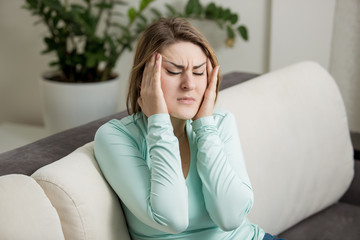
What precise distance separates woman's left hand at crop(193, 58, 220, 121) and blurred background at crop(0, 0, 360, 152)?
177 centimetres

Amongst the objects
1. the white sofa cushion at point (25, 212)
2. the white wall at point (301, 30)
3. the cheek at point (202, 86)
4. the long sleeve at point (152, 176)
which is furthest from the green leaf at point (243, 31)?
the white sofa cushion at point (25, 212)

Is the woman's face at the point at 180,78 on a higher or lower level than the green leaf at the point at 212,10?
higher

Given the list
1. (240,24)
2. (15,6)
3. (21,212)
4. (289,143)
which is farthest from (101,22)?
(21,212)

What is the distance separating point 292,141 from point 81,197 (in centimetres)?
92

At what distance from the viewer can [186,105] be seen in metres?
1.29

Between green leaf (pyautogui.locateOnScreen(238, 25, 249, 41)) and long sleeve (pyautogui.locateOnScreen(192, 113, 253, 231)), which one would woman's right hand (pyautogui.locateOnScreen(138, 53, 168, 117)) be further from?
green leaf (pyautogui.locateOnScreen(238, 25, 249, 41))

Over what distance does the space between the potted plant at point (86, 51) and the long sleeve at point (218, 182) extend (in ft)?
6.37

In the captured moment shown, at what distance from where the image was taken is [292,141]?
6.12ft

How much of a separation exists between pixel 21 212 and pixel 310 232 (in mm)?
1144

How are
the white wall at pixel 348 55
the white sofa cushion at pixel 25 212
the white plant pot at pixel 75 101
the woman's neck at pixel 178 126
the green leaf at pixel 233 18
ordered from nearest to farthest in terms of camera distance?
the white sofa cushion at pixel 25 212 < the woman's neck at pixel 178 126 < the white wall at pixel 348 55 < the green leaf at pixel 233 18 < the white plant pot at pixel 75 101

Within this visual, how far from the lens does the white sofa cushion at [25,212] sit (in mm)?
1023

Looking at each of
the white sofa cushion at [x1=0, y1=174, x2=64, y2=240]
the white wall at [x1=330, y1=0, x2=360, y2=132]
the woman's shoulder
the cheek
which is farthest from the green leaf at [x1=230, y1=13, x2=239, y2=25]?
the white sofa cushion at [x1=0, y1=174, x2=64, y2=240]

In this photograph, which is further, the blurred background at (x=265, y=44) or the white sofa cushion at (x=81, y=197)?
the blurred background at (x=265, y=44)

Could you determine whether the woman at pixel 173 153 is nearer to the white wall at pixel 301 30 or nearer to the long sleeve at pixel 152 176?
the long sleeve at pixel 152 176
